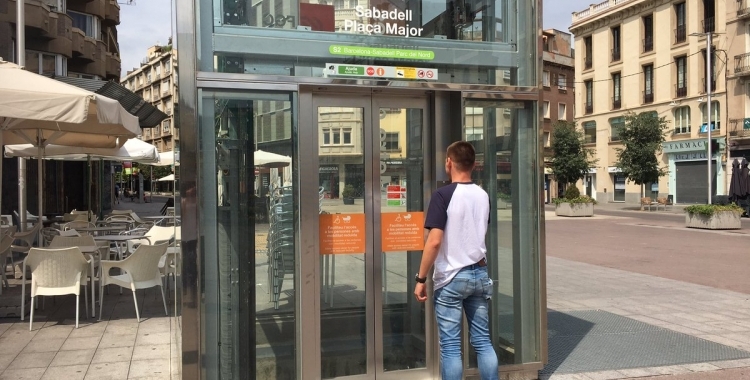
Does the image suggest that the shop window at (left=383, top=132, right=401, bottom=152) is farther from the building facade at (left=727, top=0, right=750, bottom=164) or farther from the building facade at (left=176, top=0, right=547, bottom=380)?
the building facade at (left=727, top=0, right=750, bottom=164)

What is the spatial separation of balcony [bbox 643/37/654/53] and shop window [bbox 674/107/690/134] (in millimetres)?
→ 4890

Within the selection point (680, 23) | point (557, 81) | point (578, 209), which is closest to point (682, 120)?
point (680, 23)

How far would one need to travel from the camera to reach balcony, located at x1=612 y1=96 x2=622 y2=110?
45219 millimetres

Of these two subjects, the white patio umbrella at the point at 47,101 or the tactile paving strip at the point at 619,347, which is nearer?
the tactile paving strip at the point at 619,347

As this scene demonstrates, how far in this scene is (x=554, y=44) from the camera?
200 feet

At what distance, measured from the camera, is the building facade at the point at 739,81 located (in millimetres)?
34875

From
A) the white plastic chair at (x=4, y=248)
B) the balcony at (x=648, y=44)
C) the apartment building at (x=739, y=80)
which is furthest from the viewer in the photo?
the balcony at (x=648, y=44)

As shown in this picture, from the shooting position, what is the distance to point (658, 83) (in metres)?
41.5

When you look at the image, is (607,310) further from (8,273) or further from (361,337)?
(8,273)

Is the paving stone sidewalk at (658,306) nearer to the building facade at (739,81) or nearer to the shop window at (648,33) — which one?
the building facade at (739,81)

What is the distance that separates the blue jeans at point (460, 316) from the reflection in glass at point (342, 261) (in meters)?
0.88

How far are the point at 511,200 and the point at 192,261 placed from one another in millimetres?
2512

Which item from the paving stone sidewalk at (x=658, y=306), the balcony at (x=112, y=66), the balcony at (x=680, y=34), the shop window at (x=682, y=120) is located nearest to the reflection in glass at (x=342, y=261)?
the paving stone sidewalk at (x=658, y=306)

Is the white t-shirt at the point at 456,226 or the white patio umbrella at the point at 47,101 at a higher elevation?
the white patio umbrella at the point at 47,101
